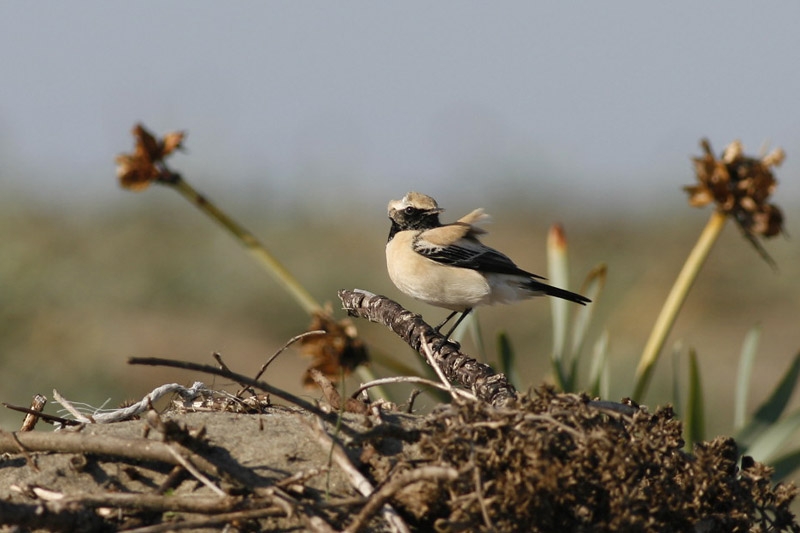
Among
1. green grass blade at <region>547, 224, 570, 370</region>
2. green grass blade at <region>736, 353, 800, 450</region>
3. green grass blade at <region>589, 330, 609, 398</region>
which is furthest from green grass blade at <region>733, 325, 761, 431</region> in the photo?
green grass blade at <region>547, 224, 570, 370</region>

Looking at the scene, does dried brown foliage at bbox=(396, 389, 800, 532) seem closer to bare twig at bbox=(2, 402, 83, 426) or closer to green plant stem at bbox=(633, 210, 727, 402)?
bare twig at bbox=(2, 402, 83, 426)

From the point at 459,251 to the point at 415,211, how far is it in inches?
19.1

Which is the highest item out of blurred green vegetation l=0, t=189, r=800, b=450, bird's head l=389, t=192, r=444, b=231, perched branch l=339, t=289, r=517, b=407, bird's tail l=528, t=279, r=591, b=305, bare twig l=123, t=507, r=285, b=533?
blurred green vegetation l=0, t=189, r=800, b=450

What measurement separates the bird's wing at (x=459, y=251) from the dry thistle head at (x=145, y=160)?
1.85 metres

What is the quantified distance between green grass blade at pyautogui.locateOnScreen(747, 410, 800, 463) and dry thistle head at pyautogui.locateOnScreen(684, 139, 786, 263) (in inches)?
43.4

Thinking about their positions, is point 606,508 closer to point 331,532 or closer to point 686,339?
point 331,532

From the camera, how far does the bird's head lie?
6621mm

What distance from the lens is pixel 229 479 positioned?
2.77 metres

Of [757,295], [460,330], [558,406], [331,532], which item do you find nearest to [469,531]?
[331,532]

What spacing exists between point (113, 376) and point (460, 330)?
20.0 feet

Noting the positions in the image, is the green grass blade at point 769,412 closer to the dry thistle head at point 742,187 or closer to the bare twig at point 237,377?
the dry thistle head at point 742,187

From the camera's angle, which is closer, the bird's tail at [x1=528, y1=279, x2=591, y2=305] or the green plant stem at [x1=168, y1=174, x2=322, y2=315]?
the green plant stem at [x1=168, y1=174, x2=322, y2=315]

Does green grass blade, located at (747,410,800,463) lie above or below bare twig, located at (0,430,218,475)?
above

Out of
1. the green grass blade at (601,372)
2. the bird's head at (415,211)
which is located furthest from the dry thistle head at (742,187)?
the bird's head at (415,211)
